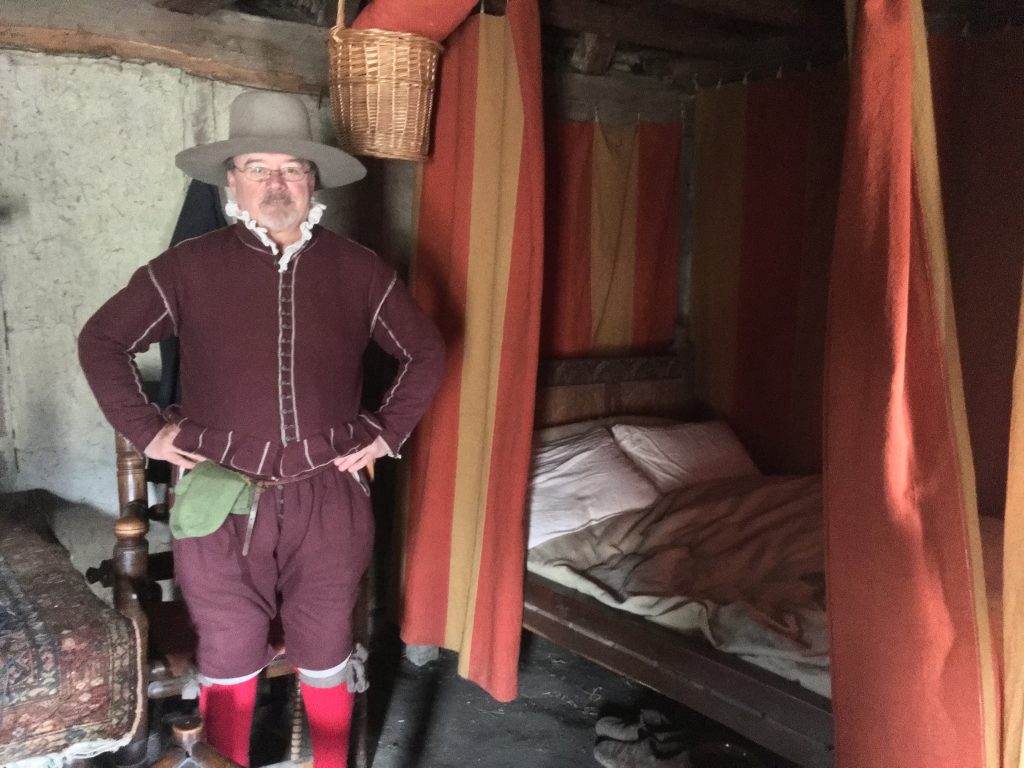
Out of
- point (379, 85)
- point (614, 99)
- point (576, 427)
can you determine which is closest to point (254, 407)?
point (379, 85)

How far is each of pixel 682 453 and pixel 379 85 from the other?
1.72 meters

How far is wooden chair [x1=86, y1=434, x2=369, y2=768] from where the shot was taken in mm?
1973

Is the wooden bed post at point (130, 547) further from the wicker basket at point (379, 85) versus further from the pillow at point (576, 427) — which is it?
the pillow at point (576, 427)

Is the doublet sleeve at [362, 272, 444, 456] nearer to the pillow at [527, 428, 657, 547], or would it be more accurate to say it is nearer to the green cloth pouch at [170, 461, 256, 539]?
the green cloth pouch at [170, 461, 256, 539]

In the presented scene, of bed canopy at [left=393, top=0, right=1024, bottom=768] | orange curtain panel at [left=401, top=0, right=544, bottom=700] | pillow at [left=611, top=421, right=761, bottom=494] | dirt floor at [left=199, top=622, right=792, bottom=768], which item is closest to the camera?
bed canopy at [left=393, top=0, right=1024, bottom=768]

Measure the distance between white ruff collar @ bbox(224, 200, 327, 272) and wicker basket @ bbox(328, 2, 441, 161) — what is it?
366 mm

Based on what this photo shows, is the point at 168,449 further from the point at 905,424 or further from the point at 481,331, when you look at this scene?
the point at 905,424

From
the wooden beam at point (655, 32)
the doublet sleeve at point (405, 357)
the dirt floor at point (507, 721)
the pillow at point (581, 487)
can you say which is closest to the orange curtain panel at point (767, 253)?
the wooden beam at point (655, 32)

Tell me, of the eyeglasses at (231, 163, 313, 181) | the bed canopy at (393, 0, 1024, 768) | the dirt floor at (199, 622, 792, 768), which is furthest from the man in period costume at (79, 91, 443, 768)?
the bed canopy at (393, 0, 1024, 768)

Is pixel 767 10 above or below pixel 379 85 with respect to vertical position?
above

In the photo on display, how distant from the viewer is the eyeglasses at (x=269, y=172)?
2029 mm

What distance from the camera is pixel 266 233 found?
2.04 m

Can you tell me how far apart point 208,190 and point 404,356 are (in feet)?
2.47

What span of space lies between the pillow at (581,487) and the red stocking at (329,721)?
829 millimetres
